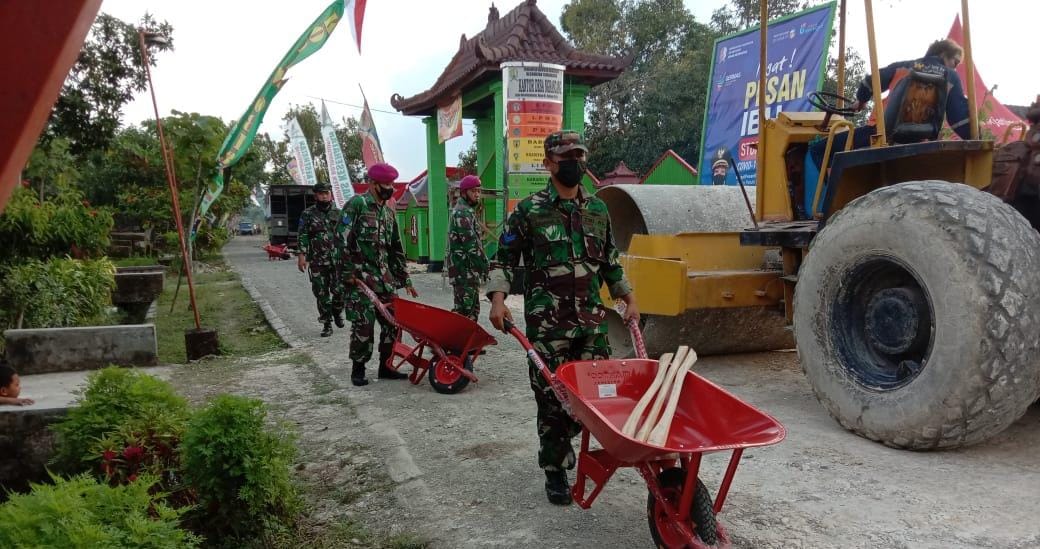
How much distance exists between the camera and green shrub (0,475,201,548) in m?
2.08

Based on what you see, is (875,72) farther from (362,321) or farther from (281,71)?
(281,71)

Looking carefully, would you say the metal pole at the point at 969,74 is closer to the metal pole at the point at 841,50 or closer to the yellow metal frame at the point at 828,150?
the yellow metal frame at the point at 828,150

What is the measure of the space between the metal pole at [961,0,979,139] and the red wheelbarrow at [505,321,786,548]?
277 centimetres

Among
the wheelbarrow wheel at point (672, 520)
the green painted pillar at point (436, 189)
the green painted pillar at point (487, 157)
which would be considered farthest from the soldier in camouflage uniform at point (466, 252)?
the green painted pillar at point (436, 189)

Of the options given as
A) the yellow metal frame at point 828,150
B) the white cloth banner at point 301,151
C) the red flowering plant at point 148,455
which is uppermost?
the white cloth banner at point 301,151

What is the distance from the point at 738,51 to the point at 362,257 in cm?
769

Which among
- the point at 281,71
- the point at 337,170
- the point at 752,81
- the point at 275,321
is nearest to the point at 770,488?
the point at 281,71

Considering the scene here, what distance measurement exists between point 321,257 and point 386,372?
322 centimetres

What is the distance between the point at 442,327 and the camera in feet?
17.9

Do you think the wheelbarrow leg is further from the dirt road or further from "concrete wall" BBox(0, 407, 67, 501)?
"concrete wall" BBox(0, 407, 67, 501)

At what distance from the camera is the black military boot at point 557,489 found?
3369 millimetres

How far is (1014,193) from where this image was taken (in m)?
4.27

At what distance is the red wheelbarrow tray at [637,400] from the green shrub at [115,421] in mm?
2033

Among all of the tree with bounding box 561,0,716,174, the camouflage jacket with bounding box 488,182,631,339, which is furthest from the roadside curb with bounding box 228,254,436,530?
the tree with bounding box 561,0,716,174
